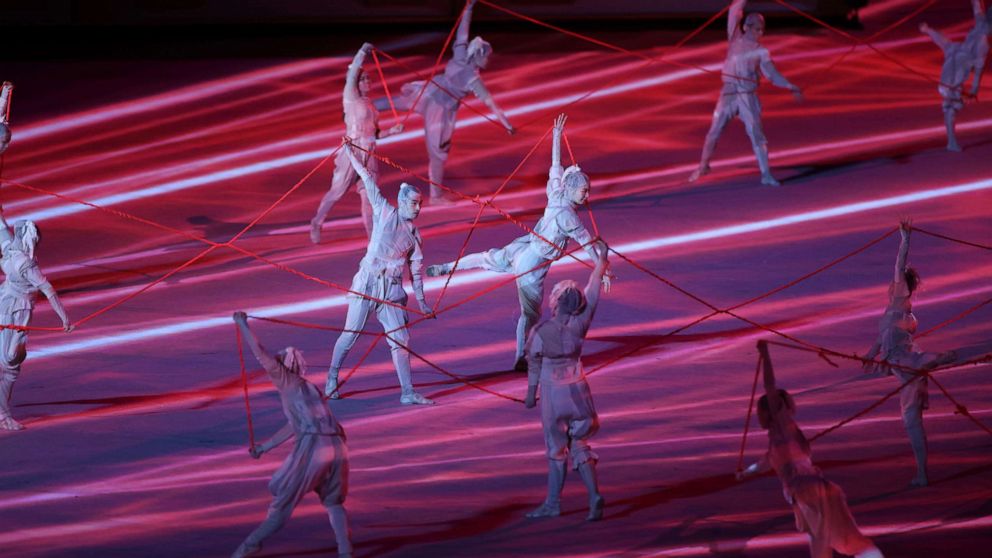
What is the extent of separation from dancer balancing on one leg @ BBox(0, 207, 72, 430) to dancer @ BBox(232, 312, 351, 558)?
293 cm

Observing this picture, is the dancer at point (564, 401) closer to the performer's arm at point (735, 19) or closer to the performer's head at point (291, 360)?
the performer's head at point (291, 360)

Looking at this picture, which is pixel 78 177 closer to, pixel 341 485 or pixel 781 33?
pixel 341 485

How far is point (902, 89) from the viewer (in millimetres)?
19891

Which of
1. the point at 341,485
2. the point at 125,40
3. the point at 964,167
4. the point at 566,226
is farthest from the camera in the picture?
the point at 125,40

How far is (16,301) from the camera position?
10.3 meters

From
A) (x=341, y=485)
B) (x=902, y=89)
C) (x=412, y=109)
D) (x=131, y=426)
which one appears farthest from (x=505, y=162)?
(x=341, y=485)

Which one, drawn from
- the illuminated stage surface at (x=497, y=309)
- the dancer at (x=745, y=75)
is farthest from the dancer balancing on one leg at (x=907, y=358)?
the dancer at (x=745, y=75)

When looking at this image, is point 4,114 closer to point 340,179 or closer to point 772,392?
point 340,179

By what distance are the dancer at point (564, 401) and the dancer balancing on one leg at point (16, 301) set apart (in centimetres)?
357

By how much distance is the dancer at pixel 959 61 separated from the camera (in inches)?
648

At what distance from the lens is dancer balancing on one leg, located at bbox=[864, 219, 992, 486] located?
29.0ft

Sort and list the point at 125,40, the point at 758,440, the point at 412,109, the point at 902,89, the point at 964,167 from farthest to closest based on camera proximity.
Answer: the point at 125,40 → the point at 902,89 → the point at 964,167 → the point at 412,109 → the point at 758,440

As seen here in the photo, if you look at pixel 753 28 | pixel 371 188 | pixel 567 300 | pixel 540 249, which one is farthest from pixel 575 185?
pixel 753 28

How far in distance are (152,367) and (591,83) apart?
10.5 metres
